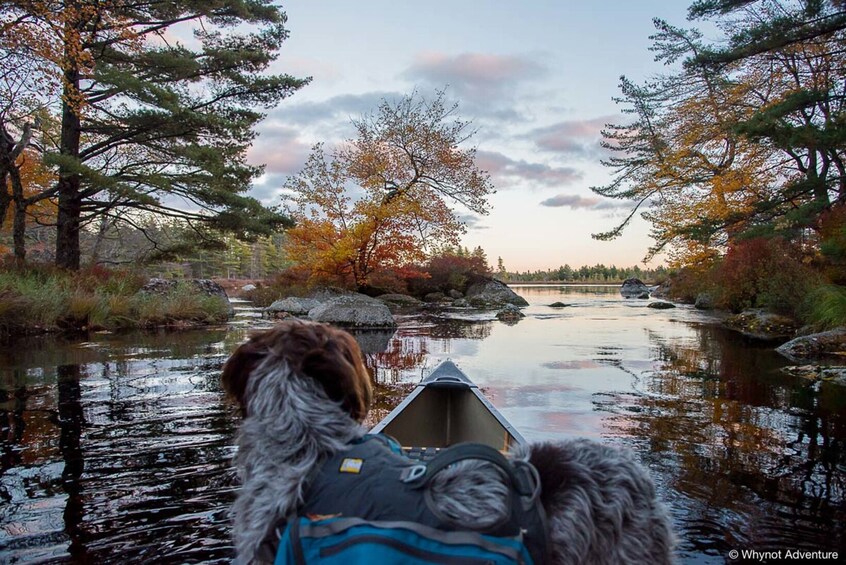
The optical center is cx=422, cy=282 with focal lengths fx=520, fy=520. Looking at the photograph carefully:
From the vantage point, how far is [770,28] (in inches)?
479

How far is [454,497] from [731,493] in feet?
11.0

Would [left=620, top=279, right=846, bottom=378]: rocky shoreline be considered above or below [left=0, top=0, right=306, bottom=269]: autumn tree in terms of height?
below

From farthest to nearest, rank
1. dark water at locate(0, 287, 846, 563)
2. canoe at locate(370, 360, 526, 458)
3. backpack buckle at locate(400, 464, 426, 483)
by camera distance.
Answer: canoe at locate(370, 360, 526, 458)
dark water at locate(0, 287, 846, 563)
backpack buckle at locate(400, 464, 426, 483)

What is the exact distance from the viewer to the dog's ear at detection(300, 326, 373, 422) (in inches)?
64.9

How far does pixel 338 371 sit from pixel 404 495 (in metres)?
0.46

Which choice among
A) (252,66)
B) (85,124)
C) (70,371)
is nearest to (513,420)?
(70,371)

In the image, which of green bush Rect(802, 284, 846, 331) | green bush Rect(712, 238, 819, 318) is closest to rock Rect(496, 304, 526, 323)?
green bush Rect(712, 238, 819, 318)

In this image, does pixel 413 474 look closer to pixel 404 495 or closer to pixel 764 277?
pixel 404 495

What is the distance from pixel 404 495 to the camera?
1.37 metres

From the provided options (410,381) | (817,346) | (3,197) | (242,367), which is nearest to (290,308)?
(3,197)

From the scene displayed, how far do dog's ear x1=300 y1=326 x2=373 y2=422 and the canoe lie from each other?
196cm

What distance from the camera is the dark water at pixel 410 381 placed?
3.12 meters

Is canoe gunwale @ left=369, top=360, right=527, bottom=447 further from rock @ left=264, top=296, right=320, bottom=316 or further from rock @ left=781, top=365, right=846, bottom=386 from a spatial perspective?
rock @ left=264, top=296, right=320, bottom=316

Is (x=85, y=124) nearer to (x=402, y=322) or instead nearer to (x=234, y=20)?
(x=234, y=20)
